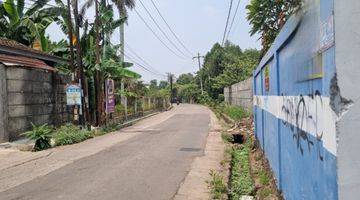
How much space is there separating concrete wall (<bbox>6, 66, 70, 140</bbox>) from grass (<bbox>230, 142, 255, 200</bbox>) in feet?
28.4

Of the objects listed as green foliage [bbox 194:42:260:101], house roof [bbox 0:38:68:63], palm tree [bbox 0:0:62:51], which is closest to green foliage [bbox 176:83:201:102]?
green foliage [bbox 194:42:260:101]

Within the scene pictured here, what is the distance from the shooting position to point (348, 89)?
305 centimetres

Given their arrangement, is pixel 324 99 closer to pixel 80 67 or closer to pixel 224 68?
pixel 80 67

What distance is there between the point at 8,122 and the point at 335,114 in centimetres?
1737

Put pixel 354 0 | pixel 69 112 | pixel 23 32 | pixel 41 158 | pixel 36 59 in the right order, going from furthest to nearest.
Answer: pixel 23 32 → pixel 69 112 → pixel 36 59 → pixel 41 158 → pixel 354 0

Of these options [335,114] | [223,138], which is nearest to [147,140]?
[223,138]

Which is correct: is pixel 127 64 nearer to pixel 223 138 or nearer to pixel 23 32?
pixel 23 32

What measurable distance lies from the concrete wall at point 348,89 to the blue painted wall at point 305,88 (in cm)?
9

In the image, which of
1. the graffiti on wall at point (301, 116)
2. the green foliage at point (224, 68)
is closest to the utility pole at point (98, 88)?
the green foliage at point (224, 68)

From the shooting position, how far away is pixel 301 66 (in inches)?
204

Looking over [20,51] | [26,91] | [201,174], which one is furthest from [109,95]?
[201,174]

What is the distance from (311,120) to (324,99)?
0.85 metres

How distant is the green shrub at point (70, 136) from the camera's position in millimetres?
19766

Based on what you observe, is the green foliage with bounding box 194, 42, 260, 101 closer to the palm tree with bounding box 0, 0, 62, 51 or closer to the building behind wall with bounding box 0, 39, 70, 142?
the palm tree with bounding box 0, 0, 62, 51
